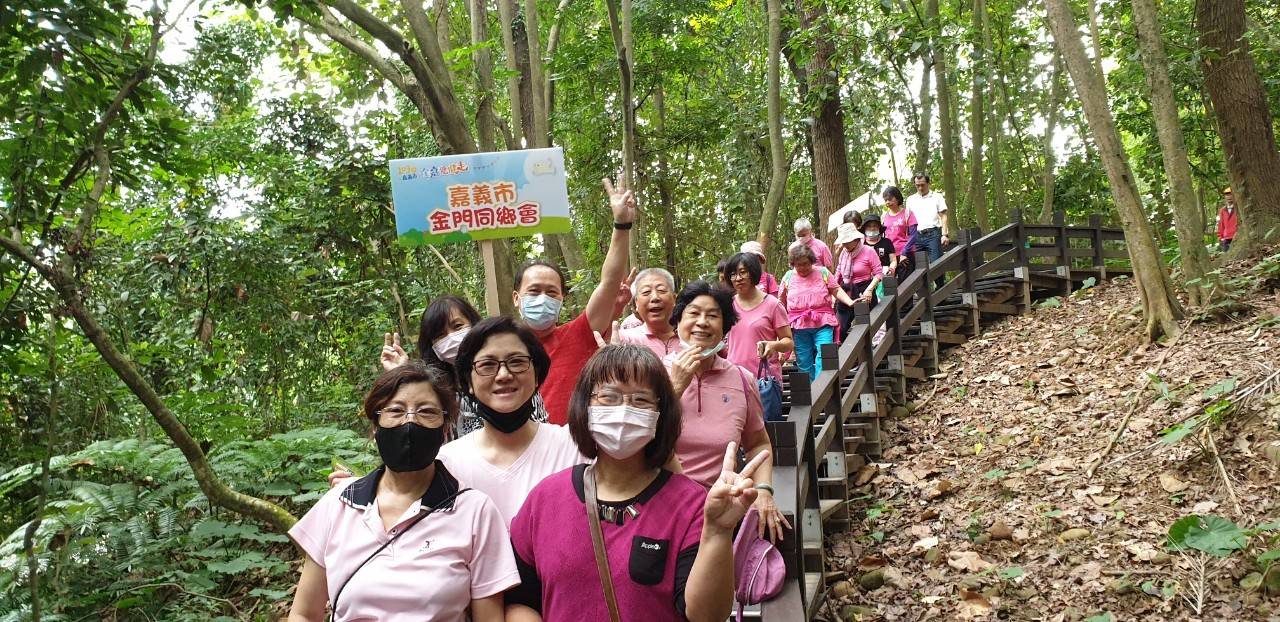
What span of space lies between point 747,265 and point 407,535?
444 cm

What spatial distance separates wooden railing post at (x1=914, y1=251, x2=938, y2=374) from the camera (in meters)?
10.2

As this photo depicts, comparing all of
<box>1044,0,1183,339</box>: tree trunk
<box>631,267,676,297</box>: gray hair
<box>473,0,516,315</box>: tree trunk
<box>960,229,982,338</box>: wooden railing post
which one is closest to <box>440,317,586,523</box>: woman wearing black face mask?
<box>631,267,676,297</box>: gray hair

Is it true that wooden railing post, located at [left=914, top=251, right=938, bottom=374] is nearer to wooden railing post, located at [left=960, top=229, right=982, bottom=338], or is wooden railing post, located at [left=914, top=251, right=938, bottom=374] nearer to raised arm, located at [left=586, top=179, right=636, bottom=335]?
wooden railing post, located at [left=960, top=229, right=982, bottom=338]

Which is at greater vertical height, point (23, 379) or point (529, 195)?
point (529, 195)

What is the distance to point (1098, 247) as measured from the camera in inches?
517

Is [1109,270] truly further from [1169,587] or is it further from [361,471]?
[361,471]

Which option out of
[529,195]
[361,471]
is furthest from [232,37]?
[529,195]

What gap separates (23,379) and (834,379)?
23.3ft

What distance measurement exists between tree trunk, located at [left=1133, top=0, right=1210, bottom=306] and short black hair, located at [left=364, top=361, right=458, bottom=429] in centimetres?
774

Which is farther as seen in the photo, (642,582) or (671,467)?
(671,467)

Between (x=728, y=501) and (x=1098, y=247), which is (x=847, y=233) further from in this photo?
(x=728, y=501)

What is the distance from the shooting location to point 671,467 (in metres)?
2.77

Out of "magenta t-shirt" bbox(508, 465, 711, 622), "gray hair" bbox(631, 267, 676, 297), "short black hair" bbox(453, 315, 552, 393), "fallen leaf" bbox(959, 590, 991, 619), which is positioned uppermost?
"gray hair" bbox(631, 267, 676, 297)

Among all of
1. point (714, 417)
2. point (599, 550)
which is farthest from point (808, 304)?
point (599, 550)
